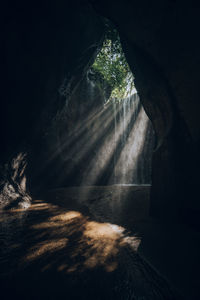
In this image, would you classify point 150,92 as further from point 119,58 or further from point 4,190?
point 119,58

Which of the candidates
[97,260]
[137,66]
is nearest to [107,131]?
[137,66]

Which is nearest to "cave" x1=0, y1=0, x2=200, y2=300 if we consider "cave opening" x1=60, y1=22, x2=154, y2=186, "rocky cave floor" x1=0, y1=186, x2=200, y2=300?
"rocky cave floor" x1=0, y1=186, x2=200, y2=300

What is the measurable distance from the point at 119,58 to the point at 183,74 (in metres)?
8.55

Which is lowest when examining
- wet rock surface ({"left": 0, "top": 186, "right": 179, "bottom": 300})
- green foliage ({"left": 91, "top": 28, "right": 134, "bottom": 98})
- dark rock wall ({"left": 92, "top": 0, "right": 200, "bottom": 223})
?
wet rock surface ({"left": 0, "top": 186, "right": 179, "bottom": 300})

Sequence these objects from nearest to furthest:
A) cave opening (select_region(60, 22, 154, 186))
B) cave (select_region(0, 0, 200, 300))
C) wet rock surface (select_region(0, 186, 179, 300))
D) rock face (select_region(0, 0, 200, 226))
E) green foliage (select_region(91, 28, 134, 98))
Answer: wet rock surface (select_region(0, 186, 179, 300)), cave (select_region(0, 0, 200, 300)), rock face (select_region(0, 0, 200, 226)), green foliage (select_region(91, 28, 134, 98)), cave opening (select_region(60, 22, 154, 186))

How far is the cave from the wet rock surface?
0.05ft

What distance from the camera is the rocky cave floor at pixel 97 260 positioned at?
183 centimetres

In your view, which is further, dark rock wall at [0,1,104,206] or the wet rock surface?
dark rock wall at [0,1,104,206]

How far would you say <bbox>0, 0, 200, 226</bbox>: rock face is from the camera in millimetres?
3286

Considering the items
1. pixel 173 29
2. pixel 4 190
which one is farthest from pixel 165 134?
pixel 4 190

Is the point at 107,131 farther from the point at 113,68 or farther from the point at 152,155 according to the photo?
the point at 152,155

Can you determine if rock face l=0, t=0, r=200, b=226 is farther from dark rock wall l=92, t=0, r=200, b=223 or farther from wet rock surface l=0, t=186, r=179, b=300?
wet rock surface l=0, t=186, r=179, b=300

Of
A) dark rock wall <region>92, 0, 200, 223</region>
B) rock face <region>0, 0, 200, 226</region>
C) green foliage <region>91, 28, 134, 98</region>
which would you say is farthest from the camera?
green foliage <region>91, 28, 134, 98</region>

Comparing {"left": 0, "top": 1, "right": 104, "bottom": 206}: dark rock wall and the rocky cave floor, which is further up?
{"left": 0, "top": 1, "right": 104, "bottom": 206}: dark rock wall
